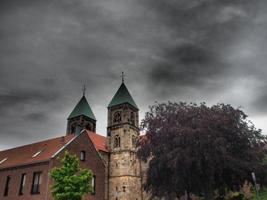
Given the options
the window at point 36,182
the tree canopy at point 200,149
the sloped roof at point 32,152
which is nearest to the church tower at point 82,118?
the sloped roof at point 32,152

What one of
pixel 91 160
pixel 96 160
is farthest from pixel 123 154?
pixel 91 160

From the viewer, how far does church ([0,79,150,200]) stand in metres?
29.4

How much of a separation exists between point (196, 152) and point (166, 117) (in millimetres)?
4876

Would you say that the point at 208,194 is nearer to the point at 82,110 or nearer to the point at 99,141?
the point at 99,141

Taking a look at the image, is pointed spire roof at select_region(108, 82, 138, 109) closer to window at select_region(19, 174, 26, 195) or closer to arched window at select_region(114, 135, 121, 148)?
arched window at select_region(114, 135, 121, 148)

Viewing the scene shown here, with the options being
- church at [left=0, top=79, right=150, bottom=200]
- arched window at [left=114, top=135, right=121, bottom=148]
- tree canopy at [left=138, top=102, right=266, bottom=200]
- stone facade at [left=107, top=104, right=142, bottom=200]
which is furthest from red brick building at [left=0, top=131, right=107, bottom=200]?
tree canopy at [left=138, top=102, right=266, bottom=200]

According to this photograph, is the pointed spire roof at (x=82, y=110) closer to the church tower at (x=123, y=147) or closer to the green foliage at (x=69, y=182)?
the church tower at (x=123, y=147)

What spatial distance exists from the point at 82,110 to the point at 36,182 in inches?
1259

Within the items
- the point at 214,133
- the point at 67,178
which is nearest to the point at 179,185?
the point at 214,133

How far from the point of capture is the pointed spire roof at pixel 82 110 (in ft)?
196

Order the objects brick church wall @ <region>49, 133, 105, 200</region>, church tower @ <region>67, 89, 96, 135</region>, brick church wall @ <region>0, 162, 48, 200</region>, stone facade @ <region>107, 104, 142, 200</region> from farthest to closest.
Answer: church tower @ <region>67, 89, 96, 135</region> < stone facade @ <region>107, 104, 142, 200</region> < brick church wall @ <region>49, 133, 105, 200</region> < brick church wall @ <region>0, 162, 48, 200</region>

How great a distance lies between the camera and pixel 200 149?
22.0m

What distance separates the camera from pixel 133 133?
148 feet

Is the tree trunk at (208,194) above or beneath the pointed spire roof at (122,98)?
beneath
